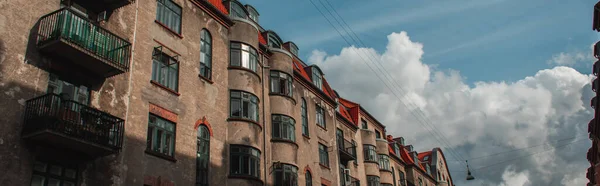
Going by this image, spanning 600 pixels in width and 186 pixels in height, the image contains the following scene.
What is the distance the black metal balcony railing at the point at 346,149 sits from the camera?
3259cm

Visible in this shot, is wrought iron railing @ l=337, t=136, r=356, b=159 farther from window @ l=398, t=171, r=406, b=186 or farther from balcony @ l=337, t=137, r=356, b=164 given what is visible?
window @ l=398, t=171, r=406, b=186

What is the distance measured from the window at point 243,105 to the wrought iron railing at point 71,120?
7.28 meters

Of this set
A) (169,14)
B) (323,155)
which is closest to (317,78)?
(323,155)

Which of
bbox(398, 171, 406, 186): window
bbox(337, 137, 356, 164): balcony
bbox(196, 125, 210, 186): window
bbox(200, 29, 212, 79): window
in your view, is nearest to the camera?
bbox(196, 125, 210, 186): window

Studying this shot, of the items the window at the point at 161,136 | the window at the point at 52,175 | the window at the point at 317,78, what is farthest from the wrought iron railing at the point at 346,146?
the window at the point at 52,175

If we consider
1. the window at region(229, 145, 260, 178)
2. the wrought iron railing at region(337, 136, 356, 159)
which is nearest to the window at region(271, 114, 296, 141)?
the window at region(229, 145, 260, 178)

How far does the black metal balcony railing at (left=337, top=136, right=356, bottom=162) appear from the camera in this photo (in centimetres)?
3259

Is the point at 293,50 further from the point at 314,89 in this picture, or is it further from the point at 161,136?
the point at 161,136

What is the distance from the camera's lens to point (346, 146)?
113 ft

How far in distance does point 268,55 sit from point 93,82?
39.3 ft

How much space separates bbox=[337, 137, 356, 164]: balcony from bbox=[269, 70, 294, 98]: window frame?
22.6 ft

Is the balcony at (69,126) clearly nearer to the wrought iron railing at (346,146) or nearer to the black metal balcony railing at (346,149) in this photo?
the black metal balcony railing at (346,149)

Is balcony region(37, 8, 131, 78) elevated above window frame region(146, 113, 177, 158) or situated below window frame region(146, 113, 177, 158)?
above

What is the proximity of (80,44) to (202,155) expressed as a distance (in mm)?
6847
